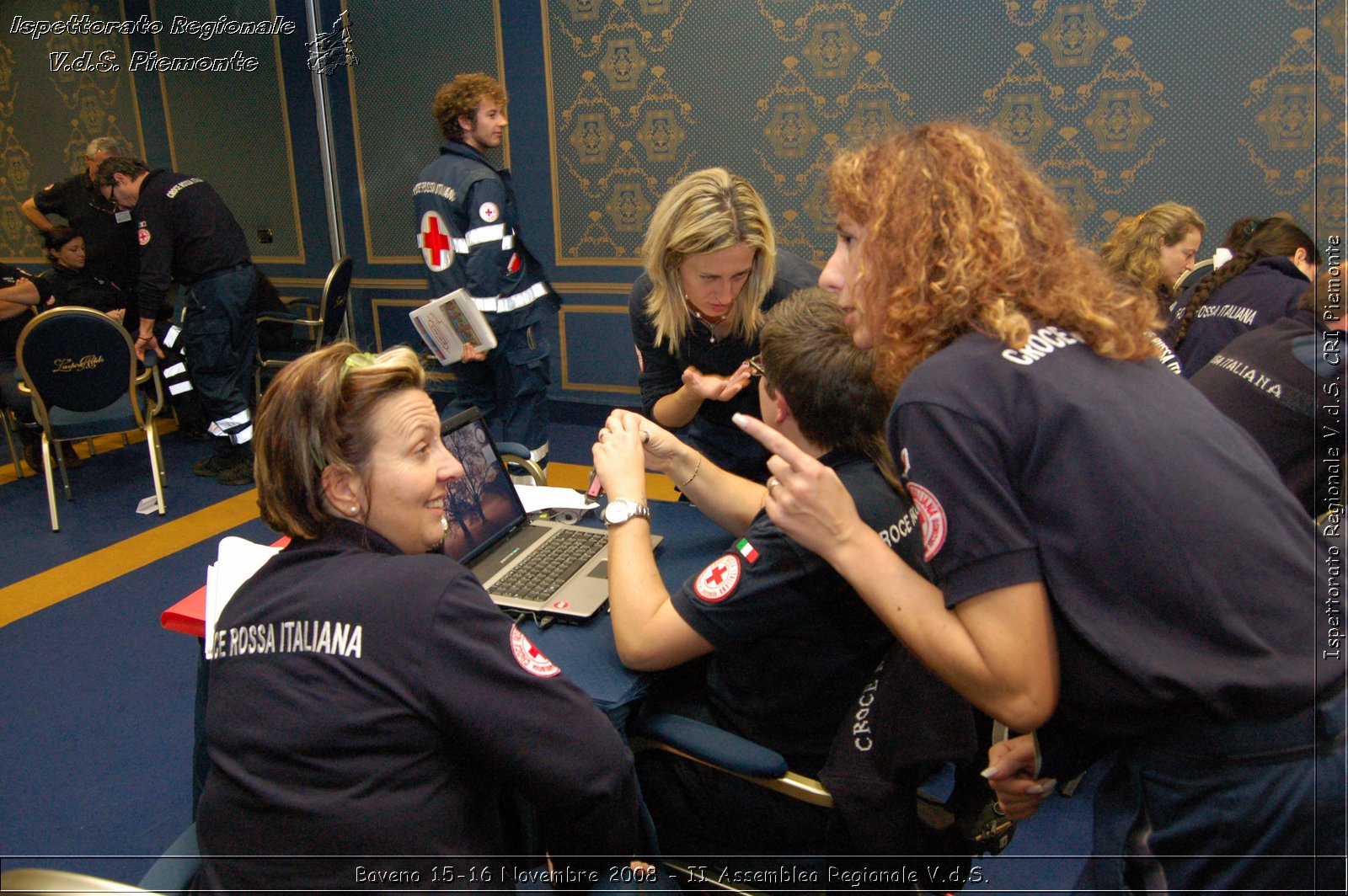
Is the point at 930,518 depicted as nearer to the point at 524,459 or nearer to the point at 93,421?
the point at 524,459

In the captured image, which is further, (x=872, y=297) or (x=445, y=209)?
(x=445, y=209)

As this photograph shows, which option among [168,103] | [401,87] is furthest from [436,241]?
[168,103]

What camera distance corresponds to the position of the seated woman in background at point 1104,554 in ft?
2.98

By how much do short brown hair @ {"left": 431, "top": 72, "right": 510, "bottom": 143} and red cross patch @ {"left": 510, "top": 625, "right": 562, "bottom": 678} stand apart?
3.32 m

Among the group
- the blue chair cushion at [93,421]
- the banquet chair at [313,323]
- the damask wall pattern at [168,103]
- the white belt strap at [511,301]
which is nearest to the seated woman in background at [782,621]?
the white belt strap at [511,301]

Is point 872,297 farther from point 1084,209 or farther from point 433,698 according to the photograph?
point 1084,209

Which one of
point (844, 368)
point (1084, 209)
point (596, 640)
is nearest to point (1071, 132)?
point (1084, 209)

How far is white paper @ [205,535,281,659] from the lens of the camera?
1423 mm

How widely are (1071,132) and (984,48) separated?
0.58 metres

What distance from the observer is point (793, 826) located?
54.6 inches

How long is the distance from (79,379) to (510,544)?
321cm

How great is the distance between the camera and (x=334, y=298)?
513 centimetres

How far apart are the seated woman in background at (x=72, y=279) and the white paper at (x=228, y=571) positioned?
435cm

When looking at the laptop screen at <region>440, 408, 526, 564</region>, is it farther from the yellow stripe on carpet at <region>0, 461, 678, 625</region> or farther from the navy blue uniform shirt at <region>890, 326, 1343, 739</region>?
the yellow stripe on carpet at <region>0, 461, 678, 625</region>
